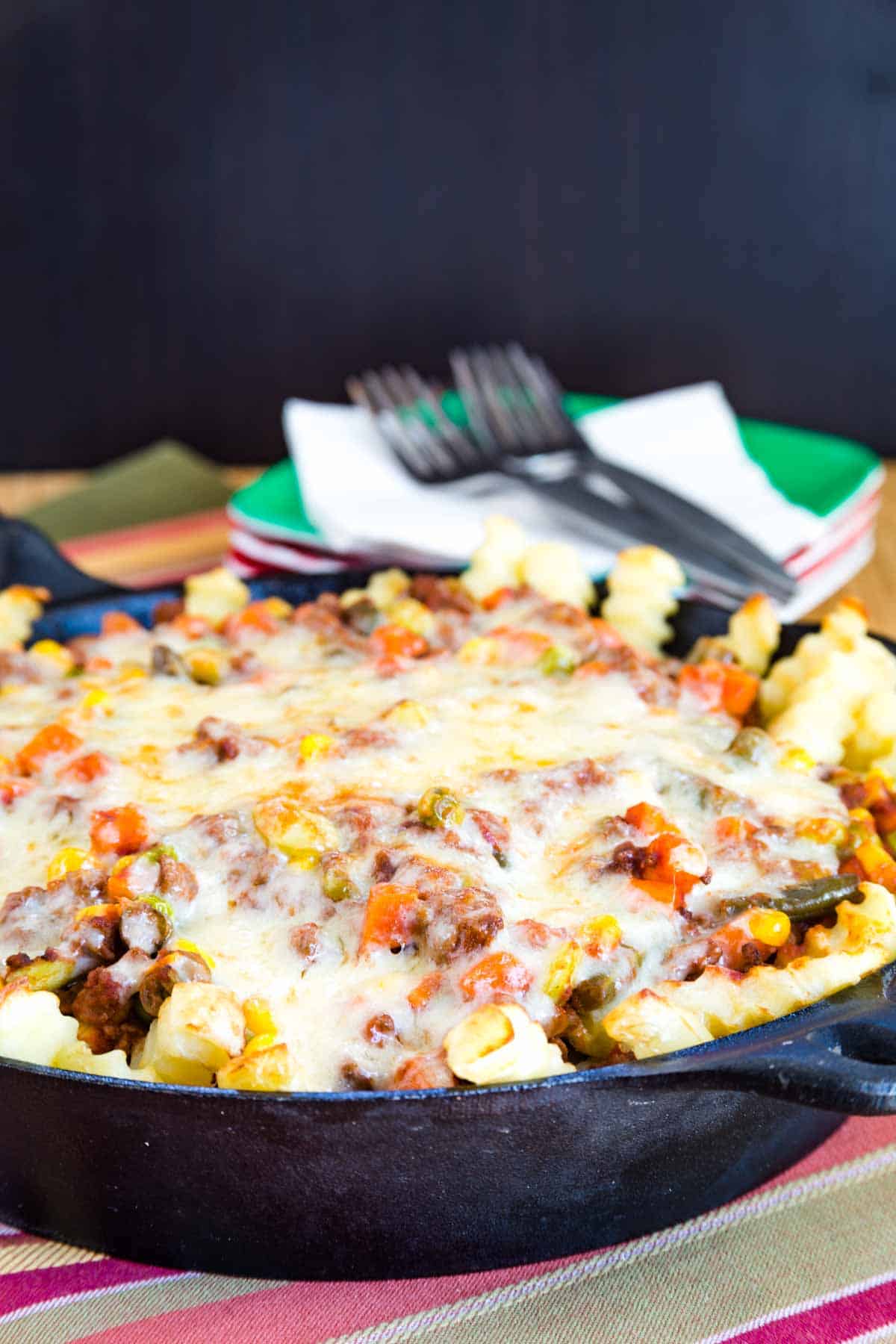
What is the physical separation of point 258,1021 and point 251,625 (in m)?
0.88

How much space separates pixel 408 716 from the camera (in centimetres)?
164

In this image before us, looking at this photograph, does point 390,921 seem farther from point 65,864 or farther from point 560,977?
point 65,864

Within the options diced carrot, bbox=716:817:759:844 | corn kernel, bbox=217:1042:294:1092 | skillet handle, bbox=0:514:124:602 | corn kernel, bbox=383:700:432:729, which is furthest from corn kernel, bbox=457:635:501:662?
corn kernel, bbox=217:1042:294:1092

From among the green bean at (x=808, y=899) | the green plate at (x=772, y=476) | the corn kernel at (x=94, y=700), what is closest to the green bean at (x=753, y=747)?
the green bean at (x=808, y=899)

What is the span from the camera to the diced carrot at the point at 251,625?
2.02 metres

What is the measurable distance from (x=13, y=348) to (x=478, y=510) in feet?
6.71

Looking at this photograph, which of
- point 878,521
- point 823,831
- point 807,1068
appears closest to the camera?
point 807,1068

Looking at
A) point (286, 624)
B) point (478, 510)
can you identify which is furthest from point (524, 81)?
point (286, 624)

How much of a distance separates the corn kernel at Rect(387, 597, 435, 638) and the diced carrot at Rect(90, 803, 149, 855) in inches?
23.3

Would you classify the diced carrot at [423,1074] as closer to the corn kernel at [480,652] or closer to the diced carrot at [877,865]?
the diced carrot at [877,865]

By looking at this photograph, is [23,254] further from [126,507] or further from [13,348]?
[126,507]

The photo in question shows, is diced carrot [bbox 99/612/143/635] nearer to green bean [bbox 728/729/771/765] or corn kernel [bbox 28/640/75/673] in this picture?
corn kernel [bbox 28/640/75/673]

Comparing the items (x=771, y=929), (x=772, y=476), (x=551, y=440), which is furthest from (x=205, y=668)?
(x=772, y=476)

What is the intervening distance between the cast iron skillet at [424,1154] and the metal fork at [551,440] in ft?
4.16
